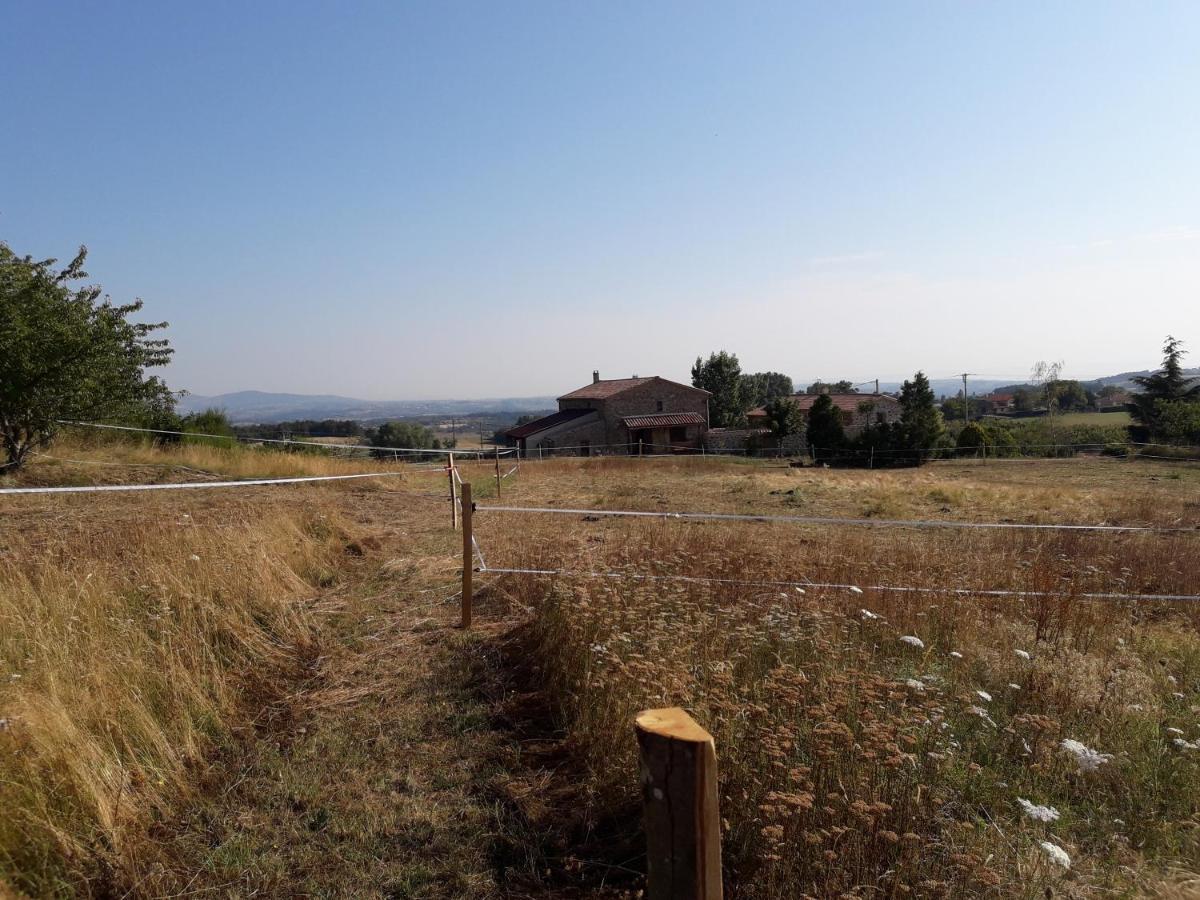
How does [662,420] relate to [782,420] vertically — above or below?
above

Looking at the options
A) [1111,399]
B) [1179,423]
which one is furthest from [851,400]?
[1111,399]

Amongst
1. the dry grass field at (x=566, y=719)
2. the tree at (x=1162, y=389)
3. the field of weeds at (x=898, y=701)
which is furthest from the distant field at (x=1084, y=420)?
the dry grass field at (x=566, y=719)

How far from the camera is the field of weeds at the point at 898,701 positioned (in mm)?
2682

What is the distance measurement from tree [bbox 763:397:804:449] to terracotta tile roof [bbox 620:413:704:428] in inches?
214

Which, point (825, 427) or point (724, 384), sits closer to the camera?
point (825, 427)

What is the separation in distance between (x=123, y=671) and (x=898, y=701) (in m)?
4.19

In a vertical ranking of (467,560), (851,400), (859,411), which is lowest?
(467,560)

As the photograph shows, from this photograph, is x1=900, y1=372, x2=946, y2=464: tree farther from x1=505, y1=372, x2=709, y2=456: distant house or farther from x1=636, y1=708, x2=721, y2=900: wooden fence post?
x1=636, y1=708, x2=721, y2=900: wooden fence post

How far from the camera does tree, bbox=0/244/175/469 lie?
11633 millimetres

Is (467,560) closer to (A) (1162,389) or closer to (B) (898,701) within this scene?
(B) (898,701)

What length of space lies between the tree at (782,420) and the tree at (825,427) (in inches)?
164

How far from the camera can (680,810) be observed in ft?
Answer: 5.29

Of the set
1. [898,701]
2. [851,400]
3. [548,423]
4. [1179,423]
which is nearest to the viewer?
[898,701]

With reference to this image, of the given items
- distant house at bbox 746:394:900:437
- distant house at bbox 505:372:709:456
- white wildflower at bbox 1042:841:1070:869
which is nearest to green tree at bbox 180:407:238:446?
white wildflower at bbox 1042:841:1070:869
